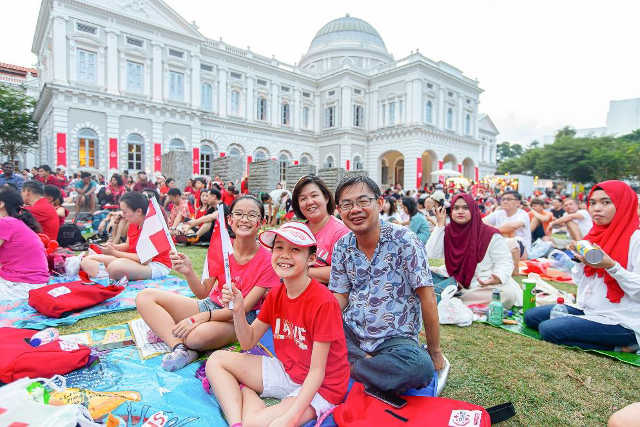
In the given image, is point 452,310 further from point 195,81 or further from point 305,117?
point 305,117

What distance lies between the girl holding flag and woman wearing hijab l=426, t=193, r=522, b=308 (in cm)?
223

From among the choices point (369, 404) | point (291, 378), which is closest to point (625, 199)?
point (369, 404)

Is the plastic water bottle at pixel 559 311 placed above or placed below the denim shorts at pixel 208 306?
below

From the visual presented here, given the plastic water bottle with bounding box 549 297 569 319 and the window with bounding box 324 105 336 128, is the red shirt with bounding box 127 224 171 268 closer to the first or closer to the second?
the plastic water bottle with bounding box 549 297 569 319

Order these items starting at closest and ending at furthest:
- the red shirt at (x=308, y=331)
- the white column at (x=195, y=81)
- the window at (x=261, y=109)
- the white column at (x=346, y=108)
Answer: the red shirt at (x=308, y=331)
the white column at (x=195, y=81)
the window at (x=261, y=109)
the white column at (x=346, y=108)

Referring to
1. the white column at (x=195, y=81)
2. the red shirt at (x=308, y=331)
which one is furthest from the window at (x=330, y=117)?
the red shirt at (x=308, y=331)

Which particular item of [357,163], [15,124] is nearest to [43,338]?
[357,163]

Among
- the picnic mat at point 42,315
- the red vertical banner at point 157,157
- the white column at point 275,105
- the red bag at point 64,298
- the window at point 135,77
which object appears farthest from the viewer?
the white column at point 275,105

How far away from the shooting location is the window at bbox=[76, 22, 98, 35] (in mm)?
18644

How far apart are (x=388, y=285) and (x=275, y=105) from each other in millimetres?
27736

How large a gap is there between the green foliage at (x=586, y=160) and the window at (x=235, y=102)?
31260 millimetres

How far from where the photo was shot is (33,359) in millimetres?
2168

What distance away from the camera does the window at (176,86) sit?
72.7 ft

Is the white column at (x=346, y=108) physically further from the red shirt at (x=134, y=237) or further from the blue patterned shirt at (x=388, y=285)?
the blue patterned shirt at (x=388, y=285)
